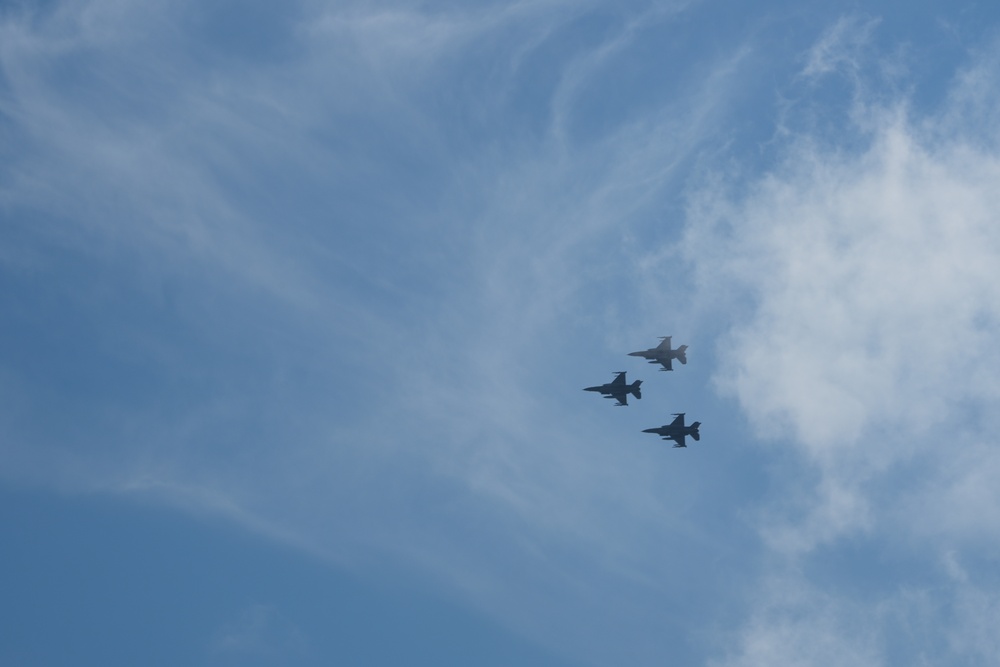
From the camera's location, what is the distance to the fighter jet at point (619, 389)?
176m

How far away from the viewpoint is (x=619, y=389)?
578 ft

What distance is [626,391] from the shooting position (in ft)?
579

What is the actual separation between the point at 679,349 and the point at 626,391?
1015cm

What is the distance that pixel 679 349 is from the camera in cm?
17350

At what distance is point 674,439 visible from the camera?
6836 inches

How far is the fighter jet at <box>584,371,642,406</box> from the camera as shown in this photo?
578 feet

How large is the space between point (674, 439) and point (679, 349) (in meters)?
13.2

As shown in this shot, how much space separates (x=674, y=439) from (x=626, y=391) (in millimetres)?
10006
